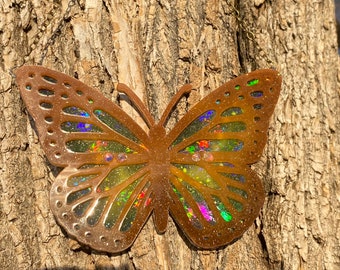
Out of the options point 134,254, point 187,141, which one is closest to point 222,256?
point 134,254

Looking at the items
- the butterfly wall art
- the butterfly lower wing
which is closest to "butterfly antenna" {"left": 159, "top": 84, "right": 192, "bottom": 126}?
the butterfly wall art

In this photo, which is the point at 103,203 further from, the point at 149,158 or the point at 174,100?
the point at 174,100

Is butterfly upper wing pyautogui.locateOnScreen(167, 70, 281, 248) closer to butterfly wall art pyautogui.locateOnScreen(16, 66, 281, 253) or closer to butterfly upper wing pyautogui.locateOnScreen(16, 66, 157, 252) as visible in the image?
butterfly wall art pyautogui.locateOnScreen(16, 66, 281, 253)

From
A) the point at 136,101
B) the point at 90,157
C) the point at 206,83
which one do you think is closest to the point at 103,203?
the point at 90,157

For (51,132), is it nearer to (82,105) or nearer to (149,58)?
(82,105)

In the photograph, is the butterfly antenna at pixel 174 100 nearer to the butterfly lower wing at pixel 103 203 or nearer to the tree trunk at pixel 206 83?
the tree trunk at pixel 206 83

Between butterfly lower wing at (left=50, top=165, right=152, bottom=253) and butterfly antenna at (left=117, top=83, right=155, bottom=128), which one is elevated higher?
butterfly antenna at (left=117, top=83, right=155, bottom=128)

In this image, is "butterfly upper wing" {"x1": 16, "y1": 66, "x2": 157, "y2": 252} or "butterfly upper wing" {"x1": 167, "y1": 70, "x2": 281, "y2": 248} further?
"butterfly upper wing" {"x1": 167, "y1": 70, "x2": 281, "y2": 248}
